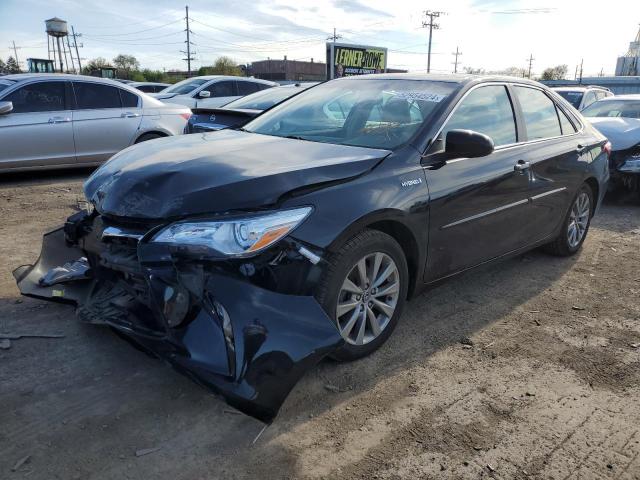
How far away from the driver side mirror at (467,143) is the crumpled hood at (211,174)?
1.40 feet

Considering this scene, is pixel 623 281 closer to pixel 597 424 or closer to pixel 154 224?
pixel 597 424

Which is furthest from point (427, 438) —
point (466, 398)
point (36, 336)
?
point (36, 336)

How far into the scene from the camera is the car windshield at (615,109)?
9.18 metres

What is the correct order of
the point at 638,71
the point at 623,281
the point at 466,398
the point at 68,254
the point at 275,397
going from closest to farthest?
the point at 275,397 → the point at 466,398 → the point at 68,254 → the point at 623,281 → the point at 638,71

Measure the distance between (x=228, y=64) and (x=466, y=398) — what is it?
2977 inches

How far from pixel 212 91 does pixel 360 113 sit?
30.8ft

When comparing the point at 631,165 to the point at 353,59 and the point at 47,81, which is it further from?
the point at 353,59

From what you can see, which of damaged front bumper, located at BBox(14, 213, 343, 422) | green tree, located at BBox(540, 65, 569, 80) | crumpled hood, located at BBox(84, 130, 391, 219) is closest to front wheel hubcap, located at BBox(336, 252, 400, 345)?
damaged front bumper, located at BBox(14, 213, 343, 422)

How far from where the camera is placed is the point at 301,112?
4.22m

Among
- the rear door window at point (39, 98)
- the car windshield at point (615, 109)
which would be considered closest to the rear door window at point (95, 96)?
the rear door window at point (39, 98)

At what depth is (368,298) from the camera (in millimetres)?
3096

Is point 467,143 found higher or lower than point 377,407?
higher

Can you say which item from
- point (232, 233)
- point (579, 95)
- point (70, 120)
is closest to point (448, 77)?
point (232, 233)

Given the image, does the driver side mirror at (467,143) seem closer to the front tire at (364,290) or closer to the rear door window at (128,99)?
the front tire at (364,290)
